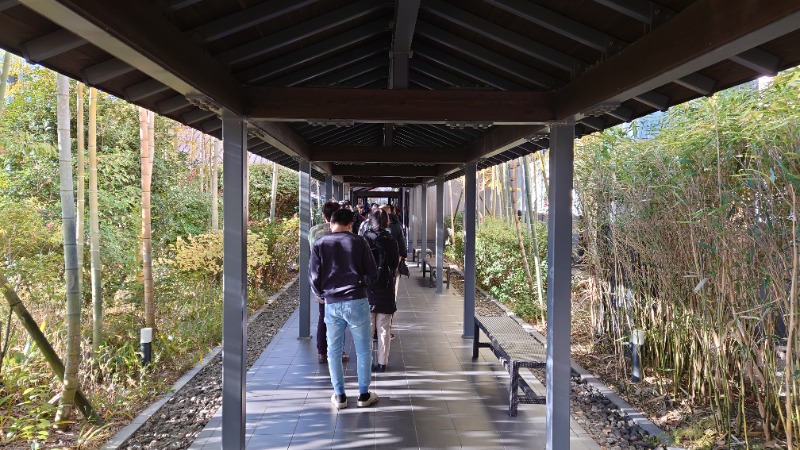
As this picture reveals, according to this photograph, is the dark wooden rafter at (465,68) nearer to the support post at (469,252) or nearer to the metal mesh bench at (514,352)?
the metal mesh bench at (514,352)

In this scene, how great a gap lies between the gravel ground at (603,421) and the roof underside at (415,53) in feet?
6.93

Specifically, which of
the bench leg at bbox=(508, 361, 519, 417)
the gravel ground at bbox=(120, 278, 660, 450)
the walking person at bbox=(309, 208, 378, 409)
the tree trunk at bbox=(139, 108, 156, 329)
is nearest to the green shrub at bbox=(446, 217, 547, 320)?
the gravel ground at bbox=(120, 278, 660, 450)

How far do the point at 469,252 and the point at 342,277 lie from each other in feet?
9.60

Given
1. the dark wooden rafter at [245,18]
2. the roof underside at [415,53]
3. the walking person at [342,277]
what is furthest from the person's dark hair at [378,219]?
the dark wooden rafter at [245,18]

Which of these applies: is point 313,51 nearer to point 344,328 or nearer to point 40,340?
point 344,328

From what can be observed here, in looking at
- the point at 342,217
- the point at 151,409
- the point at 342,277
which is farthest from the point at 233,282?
the point at 151,409

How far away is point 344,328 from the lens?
4246mm

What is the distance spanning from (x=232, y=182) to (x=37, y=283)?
136 inches

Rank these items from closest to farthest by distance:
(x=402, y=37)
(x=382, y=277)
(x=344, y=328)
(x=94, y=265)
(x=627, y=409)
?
(x=402, y=37)
(x=344, y=328)
(x=627, y=409)
(x=94, y=265)
(x=382, y=277)

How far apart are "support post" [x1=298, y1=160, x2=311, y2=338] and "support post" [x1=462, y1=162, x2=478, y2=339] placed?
1811 mm

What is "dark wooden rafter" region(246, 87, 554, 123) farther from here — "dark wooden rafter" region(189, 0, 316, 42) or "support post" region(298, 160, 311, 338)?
"support post" region(298, 160, 311, 338)

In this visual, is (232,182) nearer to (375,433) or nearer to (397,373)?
(375,433)

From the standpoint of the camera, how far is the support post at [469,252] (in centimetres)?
666

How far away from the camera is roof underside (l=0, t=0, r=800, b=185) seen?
2.00 meters
